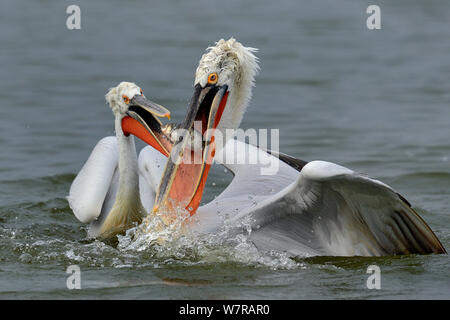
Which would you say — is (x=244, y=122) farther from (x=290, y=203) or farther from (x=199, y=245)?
(x=290, y=203)

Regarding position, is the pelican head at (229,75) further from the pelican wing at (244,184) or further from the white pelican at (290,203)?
the pelican wing at (244,184)

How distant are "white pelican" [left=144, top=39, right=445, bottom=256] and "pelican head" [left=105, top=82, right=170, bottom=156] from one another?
55cm

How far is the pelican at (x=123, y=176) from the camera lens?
5961mm

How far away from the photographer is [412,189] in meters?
7.55

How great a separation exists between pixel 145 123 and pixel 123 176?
1.48 ft

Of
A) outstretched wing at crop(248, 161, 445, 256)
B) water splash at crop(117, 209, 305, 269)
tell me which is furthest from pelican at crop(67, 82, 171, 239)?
outstretched wing at crop(248, 161, 445, 256)

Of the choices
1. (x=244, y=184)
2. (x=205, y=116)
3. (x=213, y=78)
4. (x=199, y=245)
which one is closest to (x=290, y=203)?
(x=199, y=245)

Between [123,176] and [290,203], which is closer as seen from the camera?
[290,203]

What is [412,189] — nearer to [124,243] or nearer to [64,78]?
[124,243]

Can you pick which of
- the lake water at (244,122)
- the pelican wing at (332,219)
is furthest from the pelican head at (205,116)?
the lake water at (244,122)

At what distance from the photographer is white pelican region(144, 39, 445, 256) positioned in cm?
477

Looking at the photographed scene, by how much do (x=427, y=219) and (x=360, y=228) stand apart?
5.45 ft

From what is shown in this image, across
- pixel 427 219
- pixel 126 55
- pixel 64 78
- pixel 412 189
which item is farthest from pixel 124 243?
pixel 126 55

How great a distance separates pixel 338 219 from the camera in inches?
198
